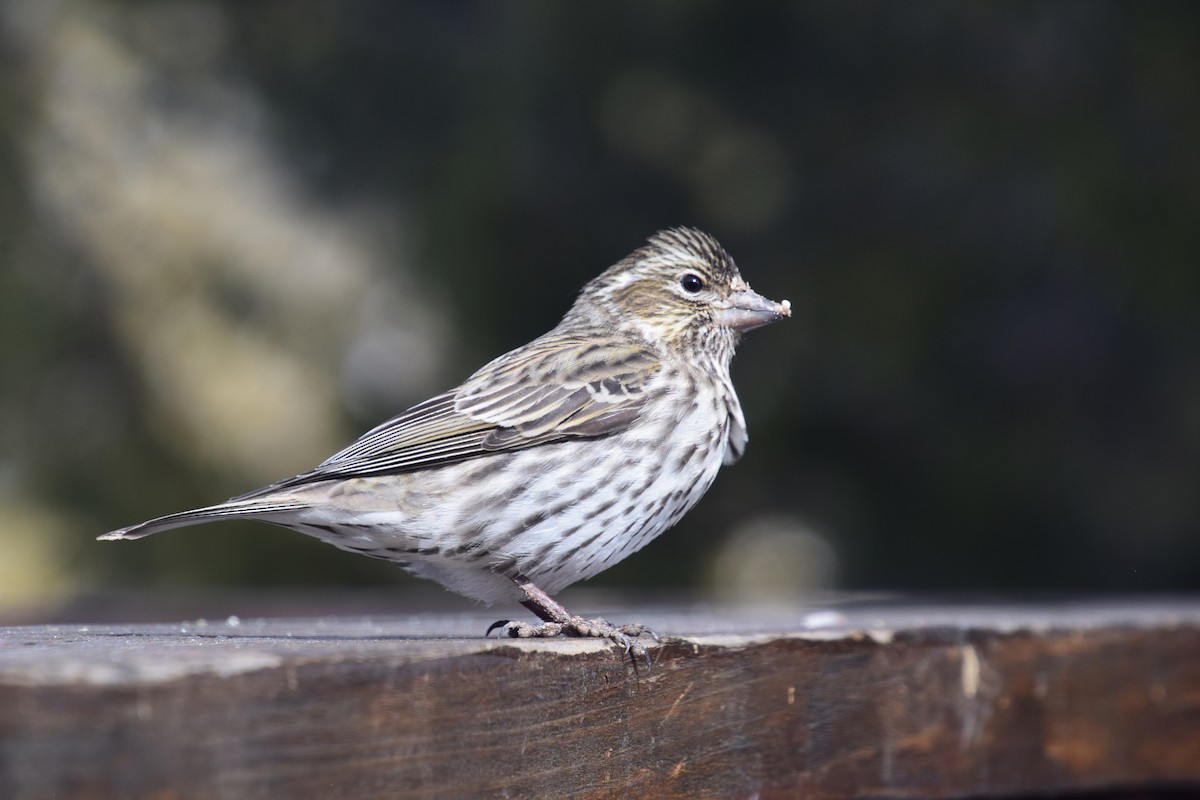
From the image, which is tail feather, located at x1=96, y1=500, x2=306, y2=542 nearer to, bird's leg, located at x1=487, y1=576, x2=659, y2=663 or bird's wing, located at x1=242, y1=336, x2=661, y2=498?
bird's wing, located at x1=242, y1=336, x2=661, y2=498

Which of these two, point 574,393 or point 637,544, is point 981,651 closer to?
point 637,544

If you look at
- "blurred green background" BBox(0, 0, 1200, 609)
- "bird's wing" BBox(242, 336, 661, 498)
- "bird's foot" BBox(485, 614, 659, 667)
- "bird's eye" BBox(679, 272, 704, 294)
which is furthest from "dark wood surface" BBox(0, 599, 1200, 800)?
"blurred green background" BBox(0, 0, 1200, 609)

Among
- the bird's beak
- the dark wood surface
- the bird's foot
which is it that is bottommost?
the dark wood surface

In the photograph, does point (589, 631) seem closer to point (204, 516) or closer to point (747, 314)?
point (204, 516)

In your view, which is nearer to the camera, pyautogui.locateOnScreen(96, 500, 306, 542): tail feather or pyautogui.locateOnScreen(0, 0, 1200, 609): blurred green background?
pyautogui.locateOnScreen(96, 500, 306, 542): tail feather

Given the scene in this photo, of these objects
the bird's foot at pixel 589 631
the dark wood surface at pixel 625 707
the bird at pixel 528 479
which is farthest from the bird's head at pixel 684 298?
the bird's foot at pixel 589 631
